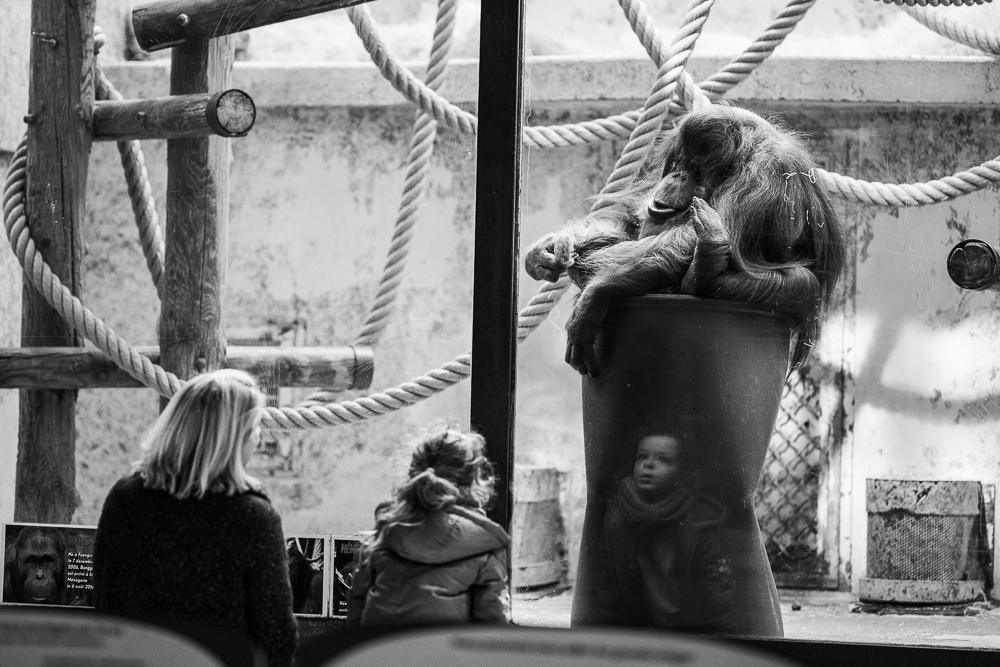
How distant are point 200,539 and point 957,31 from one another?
1.57m

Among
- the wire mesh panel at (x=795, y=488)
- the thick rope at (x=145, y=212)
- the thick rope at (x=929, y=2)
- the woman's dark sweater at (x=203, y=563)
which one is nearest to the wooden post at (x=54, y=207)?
the thick rope at (x=145, y=212)

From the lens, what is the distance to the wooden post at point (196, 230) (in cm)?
282

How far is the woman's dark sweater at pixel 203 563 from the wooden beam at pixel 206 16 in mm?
1249

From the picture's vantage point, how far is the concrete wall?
90.1 inches

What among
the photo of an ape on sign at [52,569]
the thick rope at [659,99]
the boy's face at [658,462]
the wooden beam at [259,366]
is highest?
the thick rope at [659,99]

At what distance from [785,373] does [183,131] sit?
4.64 ft

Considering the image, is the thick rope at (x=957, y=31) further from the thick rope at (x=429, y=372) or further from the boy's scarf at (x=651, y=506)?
the boy's scarf at (x=651, y=506)

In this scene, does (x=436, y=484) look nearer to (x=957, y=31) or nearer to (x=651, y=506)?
(x=651, y=506)

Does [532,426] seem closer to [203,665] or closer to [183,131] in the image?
[183,131]

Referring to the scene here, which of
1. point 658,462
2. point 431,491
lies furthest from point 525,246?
point 431,491

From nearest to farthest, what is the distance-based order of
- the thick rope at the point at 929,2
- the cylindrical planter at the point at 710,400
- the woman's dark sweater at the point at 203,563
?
the woman's dark sweater at the point at 203,563 < the cylindrical planter at the point at 710,400 < the thick rope at the point at 929,2

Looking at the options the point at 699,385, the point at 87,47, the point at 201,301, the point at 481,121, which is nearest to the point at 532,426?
the point at 699,385

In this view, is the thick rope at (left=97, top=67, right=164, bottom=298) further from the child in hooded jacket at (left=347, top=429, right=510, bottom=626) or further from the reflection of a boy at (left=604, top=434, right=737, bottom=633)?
the reflection of a boy at (left=604, top=434, right=737, bottom=633)

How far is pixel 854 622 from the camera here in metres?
2.20
